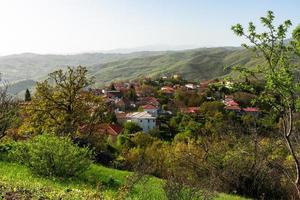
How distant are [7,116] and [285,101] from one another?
549 inches

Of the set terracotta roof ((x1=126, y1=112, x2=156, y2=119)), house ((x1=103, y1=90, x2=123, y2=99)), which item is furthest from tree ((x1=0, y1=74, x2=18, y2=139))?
house ((x1=103, y1=90, x2=123, y2=99))

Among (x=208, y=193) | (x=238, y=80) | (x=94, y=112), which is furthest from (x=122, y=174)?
(x=94, y=112)

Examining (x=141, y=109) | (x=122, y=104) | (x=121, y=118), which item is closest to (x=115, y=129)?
(x=121, y=118)

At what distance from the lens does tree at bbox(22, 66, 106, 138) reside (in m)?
29.3

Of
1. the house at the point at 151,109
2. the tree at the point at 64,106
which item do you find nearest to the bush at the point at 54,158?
the tree at the point at 64,106

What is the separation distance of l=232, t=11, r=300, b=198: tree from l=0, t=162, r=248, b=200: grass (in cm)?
290

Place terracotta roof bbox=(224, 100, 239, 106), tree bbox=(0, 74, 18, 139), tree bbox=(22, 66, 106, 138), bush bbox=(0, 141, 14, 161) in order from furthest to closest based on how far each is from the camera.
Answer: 1. terracotta roof bbox=(224, 100, 239, 106)
2. tree bbox=(22, 66, 106, 138)
3. tree bbox=(0, 74, 18, 139)
4. bush bbox=(0, 141, 14, 161)

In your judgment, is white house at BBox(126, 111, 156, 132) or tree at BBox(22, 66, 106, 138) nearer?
tree at BBox(22, 66, 106, 138)

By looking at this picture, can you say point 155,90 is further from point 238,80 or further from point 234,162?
point 238,80

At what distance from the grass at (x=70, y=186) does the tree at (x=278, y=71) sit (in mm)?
2899

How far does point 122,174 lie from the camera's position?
1834cm

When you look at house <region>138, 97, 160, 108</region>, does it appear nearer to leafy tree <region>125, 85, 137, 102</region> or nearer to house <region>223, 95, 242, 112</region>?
leafy tree <region>125, 85, 137, 102</region>

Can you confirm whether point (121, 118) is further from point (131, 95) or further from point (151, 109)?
point (131, 95)

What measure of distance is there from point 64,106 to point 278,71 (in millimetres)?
20676
